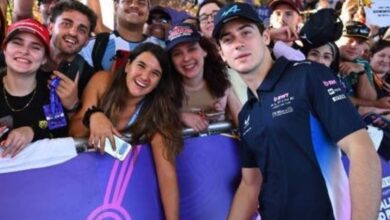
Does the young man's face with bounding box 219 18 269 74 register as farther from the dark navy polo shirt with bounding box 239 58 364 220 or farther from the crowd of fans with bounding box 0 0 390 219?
the crowd of fans with bounding box 0 0 390 219

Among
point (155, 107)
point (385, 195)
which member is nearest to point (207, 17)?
point (155, 107)

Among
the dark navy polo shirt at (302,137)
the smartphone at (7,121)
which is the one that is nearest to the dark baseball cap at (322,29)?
the dark navy polo shirt at (302,137)

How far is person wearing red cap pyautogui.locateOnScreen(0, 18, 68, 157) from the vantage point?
8.27 ft

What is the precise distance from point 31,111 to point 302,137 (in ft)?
5.04

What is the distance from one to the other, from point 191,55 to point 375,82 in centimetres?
261

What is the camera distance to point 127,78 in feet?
9.50

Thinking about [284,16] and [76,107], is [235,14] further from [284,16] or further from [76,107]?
[284,16]

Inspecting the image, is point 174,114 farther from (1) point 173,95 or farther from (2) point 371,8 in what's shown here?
(2) point 371,8

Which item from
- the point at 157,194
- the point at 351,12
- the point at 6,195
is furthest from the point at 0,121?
the point at 351,12

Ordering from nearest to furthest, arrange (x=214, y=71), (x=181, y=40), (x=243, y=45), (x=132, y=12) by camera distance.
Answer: (x=243, y=45) < (x=181, y=40) < (x=214, y=71) < (x=132, y=12)

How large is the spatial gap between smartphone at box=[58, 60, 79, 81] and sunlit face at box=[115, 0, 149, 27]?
944 millimetres

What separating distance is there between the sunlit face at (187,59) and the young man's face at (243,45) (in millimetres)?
824

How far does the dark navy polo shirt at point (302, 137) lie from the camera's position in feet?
6.75

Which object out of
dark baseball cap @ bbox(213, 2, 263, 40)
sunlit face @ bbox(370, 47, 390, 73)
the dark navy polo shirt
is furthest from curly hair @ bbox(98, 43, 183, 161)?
sunlit face @ bbox(370, 47, 390, 73)
